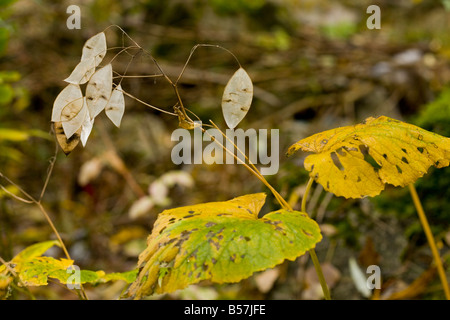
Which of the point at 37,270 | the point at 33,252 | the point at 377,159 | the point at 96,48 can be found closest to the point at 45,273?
the point at 37,270

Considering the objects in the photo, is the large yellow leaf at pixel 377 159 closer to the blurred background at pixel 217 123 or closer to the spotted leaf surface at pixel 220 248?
the spotted leaf surface at pixel 220 248

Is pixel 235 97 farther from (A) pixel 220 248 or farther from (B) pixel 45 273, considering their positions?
(B) pixel 45 273

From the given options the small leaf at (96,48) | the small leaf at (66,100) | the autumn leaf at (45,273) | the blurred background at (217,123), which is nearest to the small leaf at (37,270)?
the autumn leaf at (45,273)

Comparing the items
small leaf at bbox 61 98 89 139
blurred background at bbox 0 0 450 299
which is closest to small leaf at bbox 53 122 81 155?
small leaf at bbox 61 98 89 139

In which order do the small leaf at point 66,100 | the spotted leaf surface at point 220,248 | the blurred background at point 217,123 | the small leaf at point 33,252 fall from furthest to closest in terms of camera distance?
the blurred background at point 217,123, the small leaf at point 33,252, the small leaf at point 66,100, the spotted leaf surface at point 220,248

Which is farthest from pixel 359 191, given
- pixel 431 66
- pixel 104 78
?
pixel 431 66

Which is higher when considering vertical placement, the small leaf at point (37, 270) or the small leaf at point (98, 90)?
the small leaf at point (98, 90)

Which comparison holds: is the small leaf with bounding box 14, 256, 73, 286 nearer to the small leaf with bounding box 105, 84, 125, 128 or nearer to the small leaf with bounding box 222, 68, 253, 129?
the small leaf with bounding box 105, 84, 125, 128
